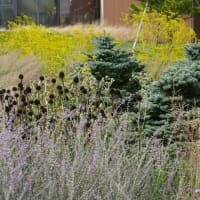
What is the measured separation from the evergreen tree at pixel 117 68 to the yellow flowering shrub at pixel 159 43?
1523 mm

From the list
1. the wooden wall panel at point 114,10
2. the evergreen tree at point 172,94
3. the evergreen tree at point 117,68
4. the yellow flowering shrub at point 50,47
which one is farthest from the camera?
the wooden wall panel at point 114,10

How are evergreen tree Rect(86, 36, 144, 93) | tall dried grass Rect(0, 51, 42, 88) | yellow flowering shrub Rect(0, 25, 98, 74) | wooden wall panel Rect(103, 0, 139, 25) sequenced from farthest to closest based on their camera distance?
1. wooden wall panel Rect(103, 0, 139, 25)
2. yellow flowering shrub Rect(0, 25, 98, 74)
3. tall dried grass Rect(0, 51, 42, 88)
4. evergreen tree Rect(86, 36, 144, 93)

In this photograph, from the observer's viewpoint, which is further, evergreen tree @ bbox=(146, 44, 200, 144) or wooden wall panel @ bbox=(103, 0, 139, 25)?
wooden wall panel @ bbox=(103, 0, 139, 25)

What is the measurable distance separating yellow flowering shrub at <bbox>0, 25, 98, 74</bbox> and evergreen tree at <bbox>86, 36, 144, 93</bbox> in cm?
202

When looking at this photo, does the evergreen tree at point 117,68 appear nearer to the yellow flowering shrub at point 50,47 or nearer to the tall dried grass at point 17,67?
the yellow flowering shrub at point 50,47

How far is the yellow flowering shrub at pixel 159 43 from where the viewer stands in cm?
941

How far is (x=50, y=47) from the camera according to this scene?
33.0ft

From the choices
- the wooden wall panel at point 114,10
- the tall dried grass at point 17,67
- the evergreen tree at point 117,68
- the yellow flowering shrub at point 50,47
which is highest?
the evergreen tree at point 117,68

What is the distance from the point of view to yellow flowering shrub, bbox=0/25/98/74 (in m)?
9.66

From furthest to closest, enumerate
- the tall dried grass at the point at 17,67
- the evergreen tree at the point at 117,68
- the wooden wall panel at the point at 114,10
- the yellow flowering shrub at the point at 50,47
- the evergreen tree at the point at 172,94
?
the wooden wall panel at the point at 114,10 < the yellow flowering shrub at the point at 50,47 < the tall dried grass at the point at 17,67 < the evergreen tree at the point at 117,68 < the evergreen tree at the point at 172,94

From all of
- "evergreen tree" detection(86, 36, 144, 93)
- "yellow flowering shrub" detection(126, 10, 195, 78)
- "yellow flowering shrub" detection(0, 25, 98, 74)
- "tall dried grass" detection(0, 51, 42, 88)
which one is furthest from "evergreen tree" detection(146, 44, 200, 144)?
"tall dried grass" detection(0, 51, 42, 88)

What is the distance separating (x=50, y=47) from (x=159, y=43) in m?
2.22

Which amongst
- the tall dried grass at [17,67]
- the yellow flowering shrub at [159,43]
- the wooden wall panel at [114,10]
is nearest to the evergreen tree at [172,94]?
the yellow flowering shrub at [159,43]

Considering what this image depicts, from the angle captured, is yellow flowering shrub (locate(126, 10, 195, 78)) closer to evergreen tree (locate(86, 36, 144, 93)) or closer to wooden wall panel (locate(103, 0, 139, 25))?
evergreen tree (locate(86, 36, 144, 93))
